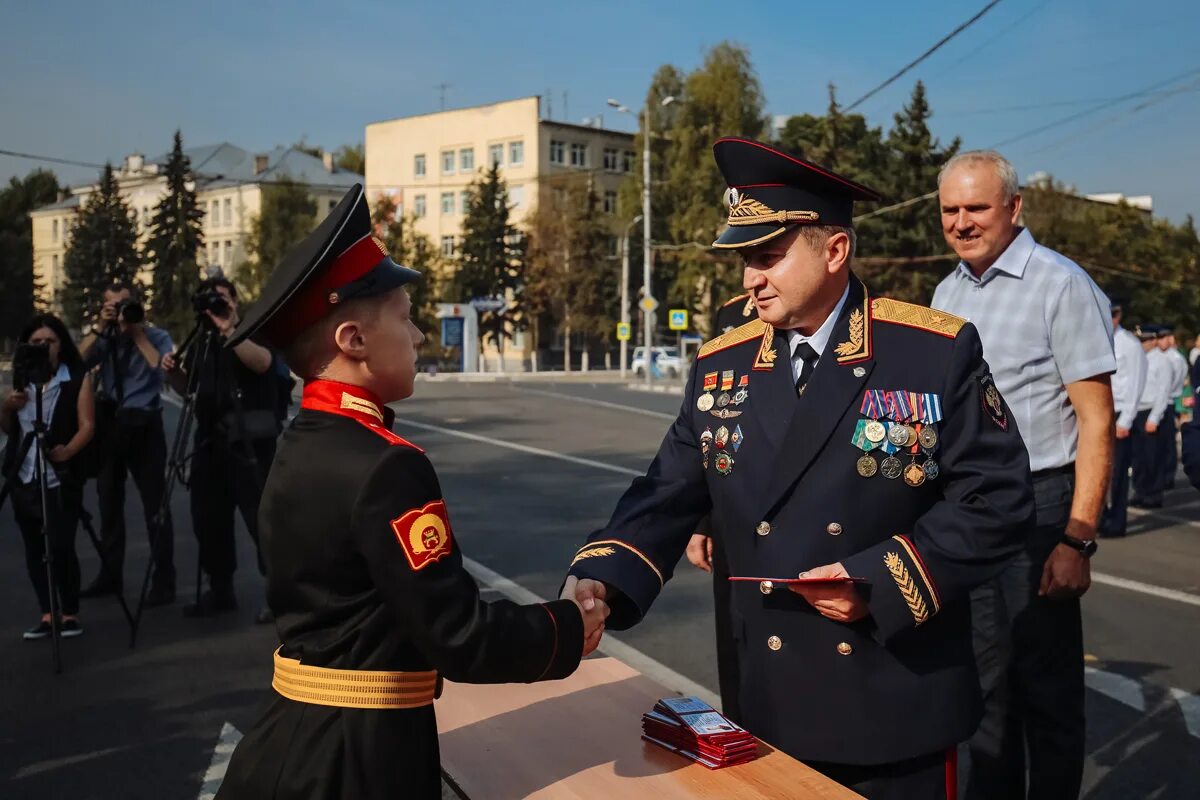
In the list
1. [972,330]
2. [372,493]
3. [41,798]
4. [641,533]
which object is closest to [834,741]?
[641,533]

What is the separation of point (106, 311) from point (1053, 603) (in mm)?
6283

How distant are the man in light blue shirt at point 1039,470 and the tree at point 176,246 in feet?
259

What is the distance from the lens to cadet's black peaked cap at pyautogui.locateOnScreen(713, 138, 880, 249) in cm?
268

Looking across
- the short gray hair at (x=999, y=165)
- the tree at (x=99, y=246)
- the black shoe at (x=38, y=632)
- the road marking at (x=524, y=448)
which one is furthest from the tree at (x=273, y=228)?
the short gray hair at (x=999, y=165)

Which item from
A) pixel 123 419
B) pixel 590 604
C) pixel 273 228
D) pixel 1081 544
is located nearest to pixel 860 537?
pixel 590 604

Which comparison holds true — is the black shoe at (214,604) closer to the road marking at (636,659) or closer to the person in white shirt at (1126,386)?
the road marking at (636,659)

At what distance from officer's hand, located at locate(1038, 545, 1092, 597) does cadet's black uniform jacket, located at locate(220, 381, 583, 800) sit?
1898mm

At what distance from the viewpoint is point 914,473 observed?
260 cm

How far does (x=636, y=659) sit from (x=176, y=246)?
258 feet

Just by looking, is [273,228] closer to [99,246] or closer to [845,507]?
[99,246]

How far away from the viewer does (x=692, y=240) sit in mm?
59531

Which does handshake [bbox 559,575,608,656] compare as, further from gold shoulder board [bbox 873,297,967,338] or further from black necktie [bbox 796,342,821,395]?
gold shoulder board [bbox 873,297,967,338]

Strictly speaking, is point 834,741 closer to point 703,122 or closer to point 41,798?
point 41,798

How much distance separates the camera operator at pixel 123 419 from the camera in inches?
303
